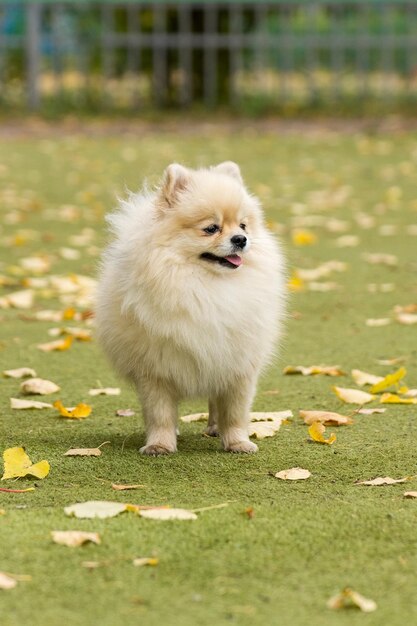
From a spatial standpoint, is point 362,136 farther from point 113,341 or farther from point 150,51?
point 113,341

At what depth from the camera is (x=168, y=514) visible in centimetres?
342

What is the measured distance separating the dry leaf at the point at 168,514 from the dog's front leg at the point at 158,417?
78 centimetres

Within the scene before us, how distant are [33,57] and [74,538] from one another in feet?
58.4

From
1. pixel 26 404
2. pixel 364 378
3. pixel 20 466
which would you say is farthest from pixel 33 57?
pixel 20 466

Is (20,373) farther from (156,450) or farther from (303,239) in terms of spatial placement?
(303,239)

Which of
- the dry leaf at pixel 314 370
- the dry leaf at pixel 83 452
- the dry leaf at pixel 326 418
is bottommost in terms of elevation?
the dry leaf at pixel 314 370

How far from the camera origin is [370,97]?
2000cm

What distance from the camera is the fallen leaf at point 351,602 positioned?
279 centimetres

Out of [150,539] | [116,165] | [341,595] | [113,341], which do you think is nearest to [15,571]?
[150,539]

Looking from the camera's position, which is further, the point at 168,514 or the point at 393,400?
the point at 393,400

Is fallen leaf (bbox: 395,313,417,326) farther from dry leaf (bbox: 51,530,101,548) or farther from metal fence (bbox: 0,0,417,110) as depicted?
metal fence (bbox: 0,0,417,110)

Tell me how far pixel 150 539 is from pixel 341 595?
60 centimetres

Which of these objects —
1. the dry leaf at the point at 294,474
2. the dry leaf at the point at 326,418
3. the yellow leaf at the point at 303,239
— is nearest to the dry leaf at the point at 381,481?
the dry leaf at the point at 294,474

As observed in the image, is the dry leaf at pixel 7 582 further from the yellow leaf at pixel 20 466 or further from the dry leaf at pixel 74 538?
the yellow leaf at pixel 20 466
